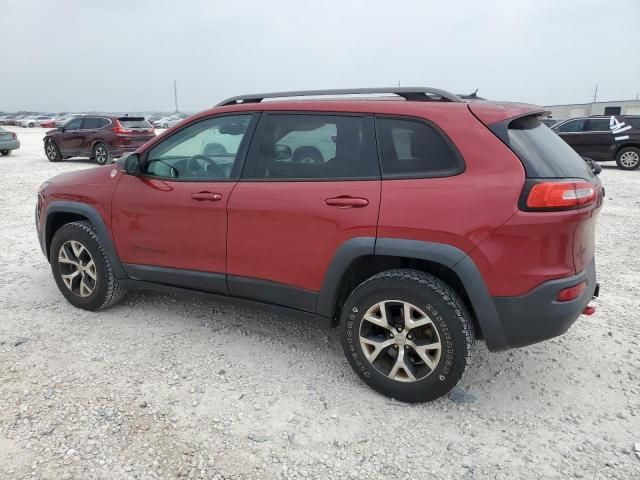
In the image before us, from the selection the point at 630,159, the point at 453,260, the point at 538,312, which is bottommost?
the point at 630,159

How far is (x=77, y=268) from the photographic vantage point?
→ 12.8 feet

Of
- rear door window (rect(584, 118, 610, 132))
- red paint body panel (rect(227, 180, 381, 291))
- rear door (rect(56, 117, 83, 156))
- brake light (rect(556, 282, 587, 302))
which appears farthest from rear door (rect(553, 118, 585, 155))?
rear door (rect(56, 117, 83, 156))

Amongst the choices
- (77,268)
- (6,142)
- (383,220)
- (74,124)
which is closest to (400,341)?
(383,220)

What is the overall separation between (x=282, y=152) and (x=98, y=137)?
42.7 ft

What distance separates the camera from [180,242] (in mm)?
3377

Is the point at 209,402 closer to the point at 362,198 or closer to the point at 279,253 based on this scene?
the point at 279,253

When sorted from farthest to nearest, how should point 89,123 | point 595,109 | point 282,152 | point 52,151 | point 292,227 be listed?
point 595,109
point 52,151
point 89,123
point 282,152
point 292,227

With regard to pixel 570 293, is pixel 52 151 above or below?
below

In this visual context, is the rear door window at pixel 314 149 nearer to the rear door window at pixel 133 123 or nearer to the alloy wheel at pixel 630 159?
the rear door window at pixel 133 123

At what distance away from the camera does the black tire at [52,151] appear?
1525 cm

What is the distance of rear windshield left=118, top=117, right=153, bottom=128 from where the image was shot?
1424cm

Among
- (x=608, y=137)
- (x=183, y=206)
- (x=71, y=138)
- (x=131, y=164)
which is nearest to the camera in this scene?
(x=183, y=206)

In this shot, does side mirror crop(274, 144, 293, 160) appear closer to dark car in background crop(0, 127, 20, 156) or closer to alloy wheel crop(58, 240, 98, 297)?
alloy wheel crop(58, 240, 98, 297)

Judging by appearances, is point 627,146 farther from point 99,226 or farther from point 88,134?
point 88,134
